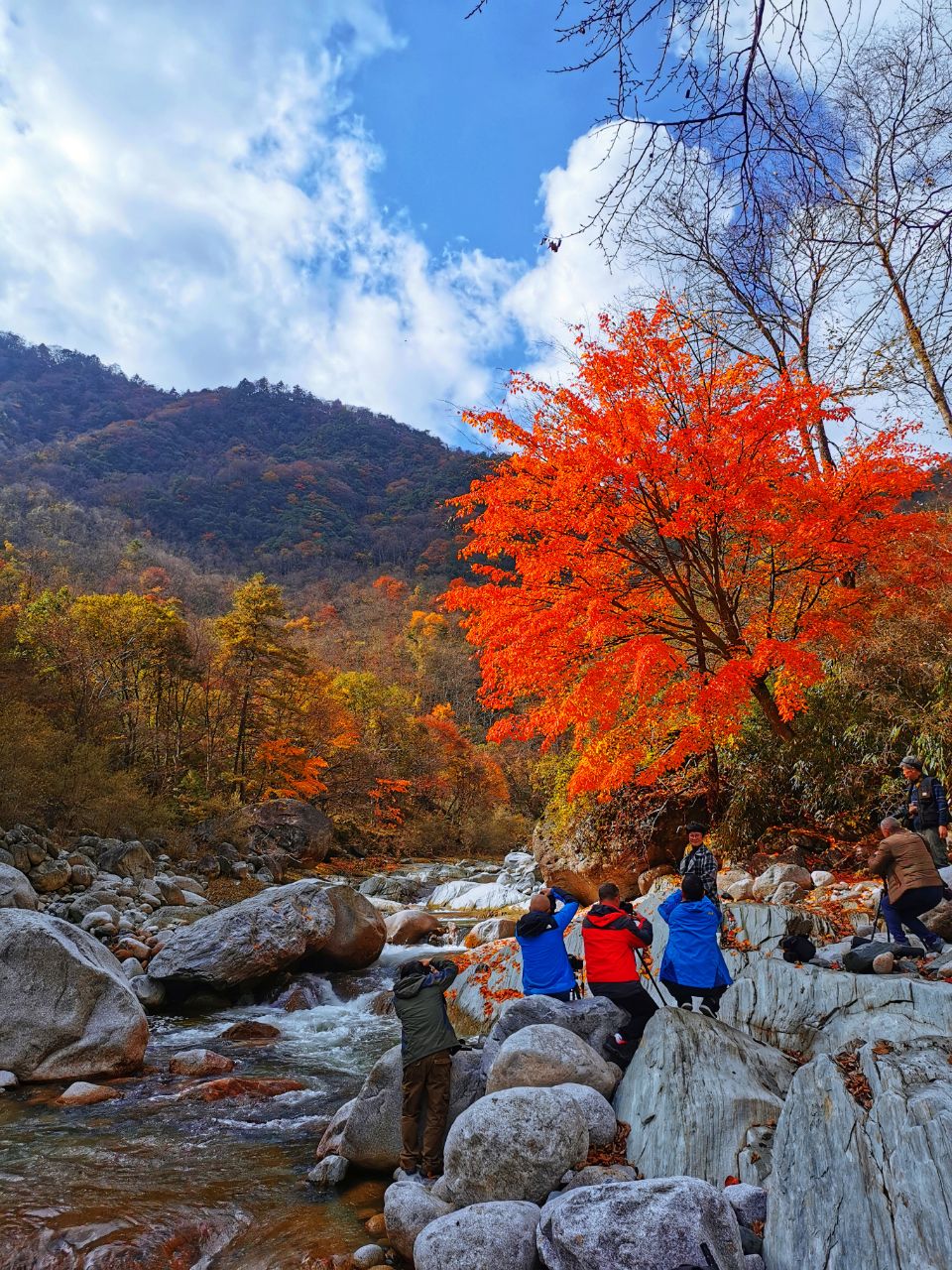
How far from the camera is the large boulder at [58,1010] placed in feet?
24.0

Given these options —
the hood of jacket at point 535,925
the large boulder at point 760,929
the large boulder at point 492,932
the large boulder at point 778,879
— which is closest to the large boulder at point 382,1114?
the hood of jacket at point 535,925

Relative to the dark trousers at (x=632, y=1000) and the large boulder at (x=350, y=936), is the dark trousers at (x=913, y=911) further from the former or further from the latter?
the large boulder at (x=350, y=936)

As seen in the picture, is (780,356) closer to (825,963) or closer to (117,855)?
(825,963)

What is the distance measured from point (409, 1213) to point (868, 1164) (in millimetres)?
2859

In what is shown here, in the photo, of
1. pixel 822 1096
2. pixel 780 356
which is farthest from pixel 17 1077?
pixel 780 356

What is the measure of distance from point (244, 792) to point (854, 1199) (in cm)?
2277

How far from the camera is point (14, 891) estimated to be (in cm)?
Answer: 953

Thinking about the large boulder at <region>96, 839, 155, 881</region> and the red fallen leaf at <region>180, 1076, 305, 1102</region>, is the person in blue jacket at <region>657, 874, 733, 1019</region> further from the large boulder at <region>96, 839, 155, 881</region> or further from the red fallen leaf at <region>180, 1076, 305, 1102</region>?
the large boulder at <region>96, 839, 155, 881</region>

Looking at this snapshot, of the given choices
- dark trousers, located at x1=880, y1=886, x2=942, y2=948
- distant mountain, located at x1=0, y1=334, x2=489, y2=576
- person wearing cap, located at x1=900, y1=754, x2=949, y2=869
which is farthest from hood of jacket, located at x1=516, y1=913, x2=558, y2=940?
distant mountain, located at x1=0, y1=334, x2=489, y2=576

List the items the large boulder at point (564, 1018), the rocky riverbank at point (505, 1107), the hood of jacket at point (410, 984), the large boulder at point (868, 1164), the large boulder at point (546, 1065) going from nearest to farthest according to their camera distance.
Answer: the large boulder at point (868, 1164)
the rocky riverbank at point (505, 1107)
the large boulder at point (546, 1065)
the hood of jacket at point (410, 984)
the large boulder at point (564, 1018)

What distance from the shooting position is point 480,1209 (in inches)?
158

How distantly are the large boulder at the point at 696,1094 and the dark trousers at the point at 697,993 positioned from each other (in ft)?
2.05

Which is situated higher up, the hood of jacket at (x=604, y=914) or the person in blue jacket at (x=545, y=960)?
the hood of jacket at (x=604, y=914)

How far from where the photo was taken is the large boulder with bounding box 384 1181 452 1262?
14.5ft
